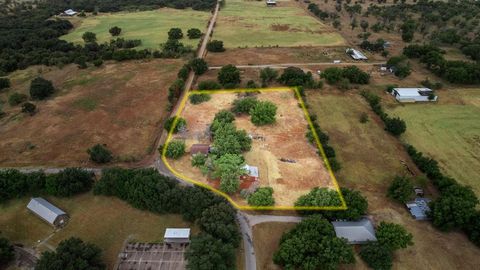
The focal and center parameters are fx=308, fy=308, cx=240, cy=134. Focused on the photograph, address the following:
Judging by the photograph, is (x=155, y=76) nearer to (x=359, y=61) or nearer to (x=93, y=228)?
(x=93, y=228)

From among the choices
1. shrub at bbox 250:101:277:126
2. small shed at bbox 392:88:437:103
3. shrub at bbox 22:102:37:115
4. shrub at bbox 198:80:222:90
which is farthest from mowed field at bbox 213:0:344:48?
shrub at bbox 22:102:37:115

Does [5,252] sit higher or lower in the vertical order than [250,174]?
lower

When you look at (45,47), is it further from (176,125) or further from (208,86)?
(176,125)

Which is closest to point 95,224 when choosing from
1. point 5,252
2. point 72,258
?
point 72,258

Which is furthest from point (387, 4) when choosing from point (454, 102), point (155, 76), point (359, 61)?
point (155, 76)

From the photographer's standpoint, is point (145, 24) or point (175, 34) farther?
point (145, 24)

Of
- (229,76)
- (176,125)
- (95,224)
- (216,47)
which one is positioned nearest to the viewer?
(95,224)

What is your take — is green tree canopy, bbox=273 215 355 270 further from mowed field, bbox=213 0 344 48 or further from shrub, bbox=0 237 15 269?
mowed field, bbox=213 0 344 48
